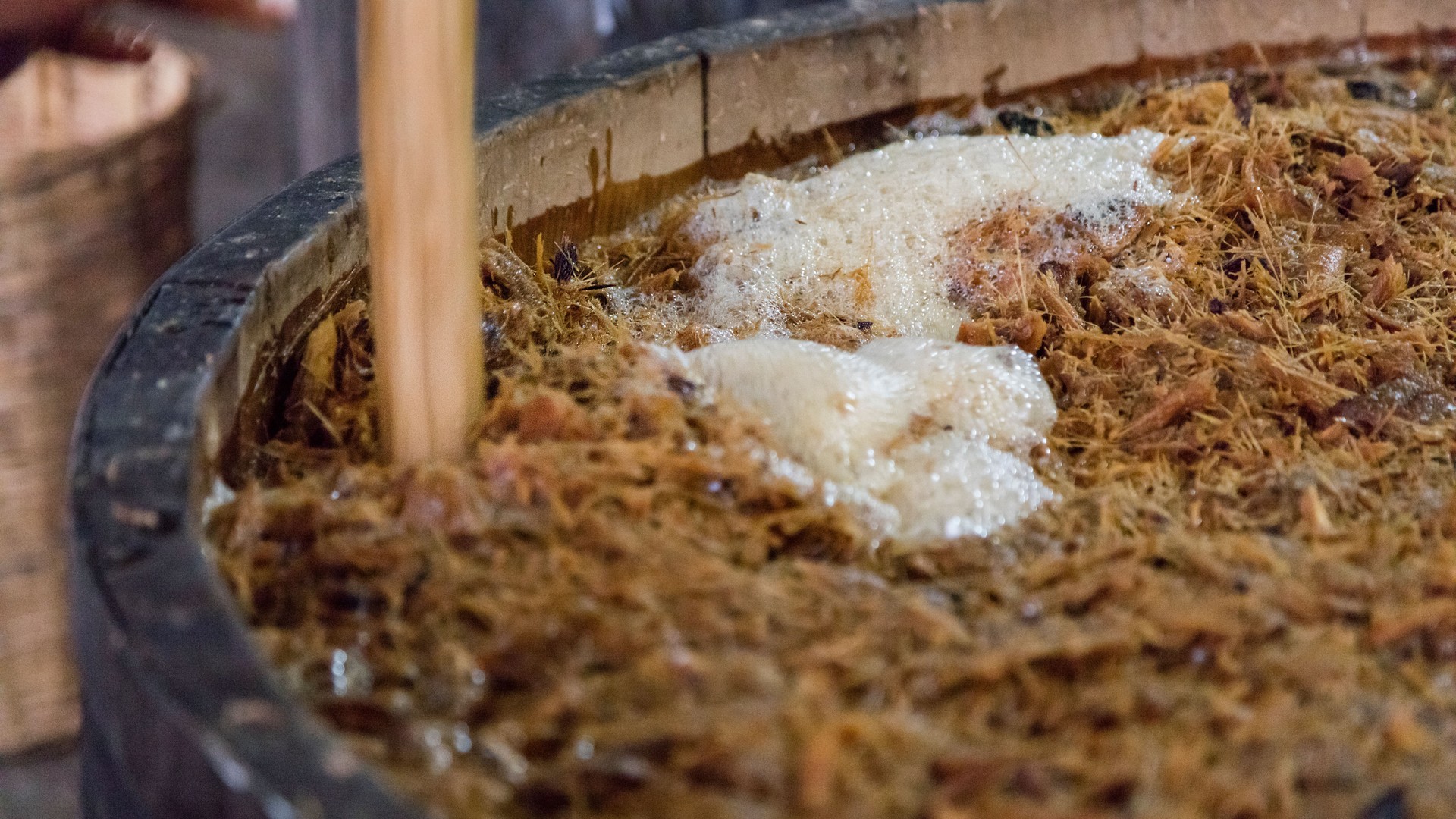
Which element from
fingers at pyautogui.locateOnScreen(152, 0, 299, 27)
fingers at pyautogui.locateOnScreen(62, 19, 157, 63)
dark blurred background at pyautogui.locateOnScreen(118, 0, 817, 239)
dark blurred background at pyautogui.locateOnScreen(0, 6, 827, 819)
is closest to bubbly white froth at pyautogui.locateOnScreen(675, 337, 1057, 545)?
dark blurred background at pyautogui.locateOnScreen(0, 6, 827, 819)

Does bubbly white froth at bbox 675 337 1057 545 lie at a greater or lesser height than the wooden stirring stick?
lesser

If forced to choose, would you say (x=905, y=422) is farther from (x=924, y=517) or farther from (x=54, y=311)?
(x=54, y=311)

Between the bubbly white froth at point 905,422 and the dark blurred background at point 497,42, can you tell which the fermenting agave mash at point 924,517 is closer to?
the bubbly white froth at point 905,422

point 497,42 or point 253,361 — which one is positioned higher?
point 497,42

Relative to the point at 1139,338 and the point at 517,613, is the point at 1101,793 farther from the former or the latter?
the point at 1139,338

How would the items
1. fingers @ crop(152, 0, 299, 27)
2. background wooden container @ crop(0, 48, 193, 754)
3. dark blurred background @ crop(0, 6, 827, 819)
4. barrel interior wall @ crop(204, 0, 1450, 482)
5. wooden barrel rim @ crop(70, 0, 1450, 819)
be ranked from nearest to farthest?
wooden barrel rim @ crop(70, 0, 1450, 819) → barrel interior wall @ crop(204, 0, 1450, 482) → background wooden container @ crop(0, 48, 193, 754) → dark blurred background @ crop(0, 6, 827, 819) → fingers @ crop(152, 0, 299, 27)

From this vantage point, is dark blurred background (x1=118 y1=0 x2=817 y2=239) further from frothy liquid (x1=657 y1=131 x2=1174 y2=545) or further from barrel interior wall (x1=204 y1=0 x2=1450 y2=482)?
frothy liquid (x1=657 y1=131 x2=1174 y2=545)

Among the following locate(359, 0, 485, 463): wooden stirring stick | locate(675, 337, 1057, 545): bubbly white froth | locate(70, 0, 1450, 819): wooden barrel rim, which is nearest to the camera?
locate(70, 0, 1450, 819): wooden barrel rim

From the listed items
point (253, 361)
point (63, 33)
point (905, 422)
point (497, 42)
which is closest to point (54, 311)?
point (63, 33)
